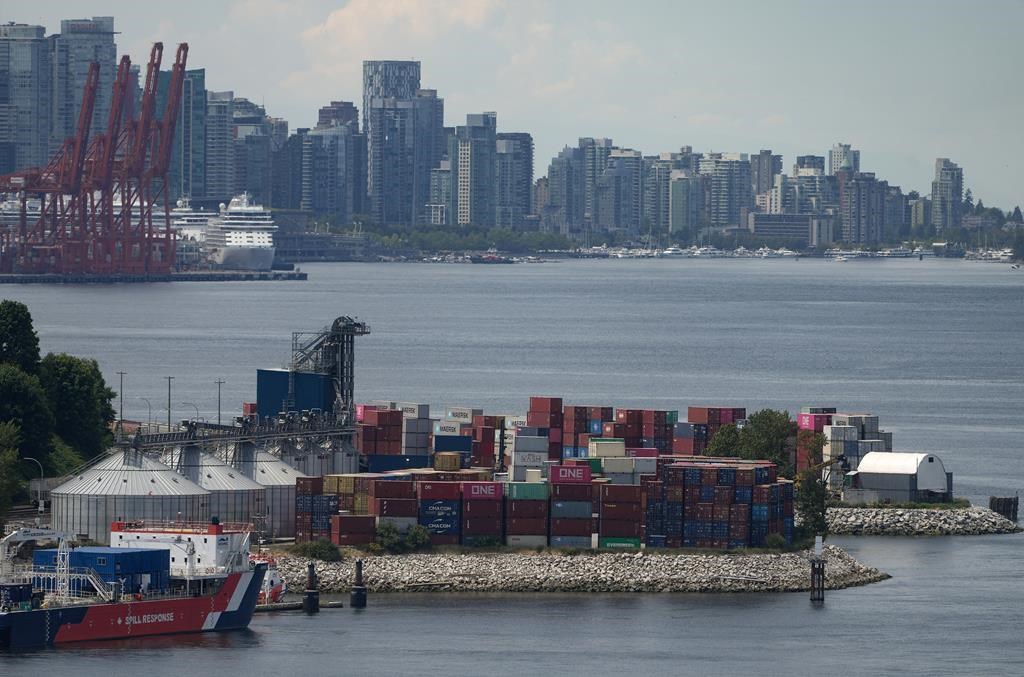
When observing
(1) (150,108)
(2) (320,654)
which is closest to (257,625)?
(2) (320,654)

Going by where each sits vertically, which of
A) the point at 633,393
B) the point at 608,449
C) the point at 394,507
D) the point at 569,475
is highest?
the point at 608,449

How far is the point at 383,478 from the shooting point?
4588cm

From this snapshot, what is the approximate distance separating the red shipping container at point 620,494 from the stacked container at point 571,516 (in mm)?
284

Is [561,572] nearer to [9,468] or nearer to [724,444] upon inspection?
[9,468]

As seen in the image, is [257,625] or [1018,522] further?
[1018,522]

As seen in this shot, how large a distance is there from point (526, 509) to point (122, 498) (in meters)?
7.51

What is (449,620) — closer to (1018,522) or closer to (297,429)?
(297,429)

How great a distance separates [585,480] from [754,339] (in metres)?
79.2

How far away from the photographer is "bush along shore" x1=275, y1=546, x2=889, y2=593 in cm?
4366

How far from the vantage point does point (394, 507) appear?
44.9 metres

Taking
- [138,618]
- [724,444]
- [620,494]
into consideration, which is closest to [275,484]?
[620,494]

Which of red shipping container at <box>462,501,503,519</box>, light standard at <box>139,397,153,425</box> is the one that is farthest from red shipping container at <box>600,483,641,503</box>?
light standard at <box>139,397,153,425</box>

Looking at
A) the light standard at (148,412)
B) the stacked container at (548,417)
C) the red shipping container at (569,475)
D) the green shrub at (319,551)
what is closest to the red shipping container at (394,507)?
the green shrub at (319,551)

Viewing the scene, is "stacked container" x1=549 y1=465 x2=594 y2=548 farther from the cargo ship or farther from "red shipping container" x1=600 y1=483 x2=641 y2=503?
the cargo ship
